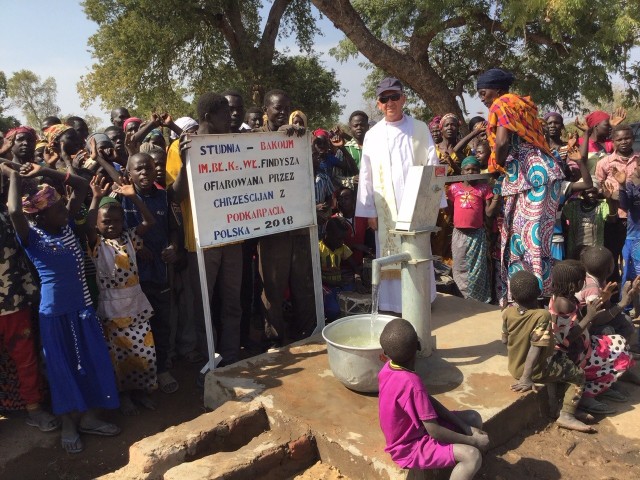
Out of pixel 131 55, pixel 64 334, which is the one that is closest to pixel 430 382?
pixel 64 334

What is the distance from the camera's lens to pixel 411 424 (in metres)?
2.50

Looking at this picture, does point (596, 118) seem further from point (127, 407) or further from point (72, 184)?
point (127, 407)

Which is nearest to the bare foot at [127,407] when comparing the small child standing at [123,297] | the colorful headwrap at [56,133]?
the small child standing at [123,297]

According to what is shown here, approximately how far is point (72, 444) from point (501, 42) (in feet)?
43.5

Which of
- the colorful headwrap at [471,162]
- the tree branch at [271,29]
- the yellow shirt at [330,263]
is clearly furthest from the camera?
the tree branch at [271,29]

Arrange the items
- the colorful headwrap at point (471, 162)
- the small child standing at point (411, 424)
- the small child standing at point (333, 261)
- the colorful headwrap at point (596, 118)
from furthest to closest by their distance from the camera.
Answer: the colorful headwrap at point (596, 118) → the colorful headwrap at point (471, 162) → the small child standing at point (333, 261) → the small child standing at point (411, 424)

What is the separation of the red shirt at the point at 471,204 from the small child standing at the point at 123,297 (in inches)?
116

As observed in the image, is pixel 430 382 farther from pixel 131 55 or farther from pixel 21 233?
pixel 131 55

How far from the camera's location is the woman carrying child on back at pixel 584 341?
3297mm

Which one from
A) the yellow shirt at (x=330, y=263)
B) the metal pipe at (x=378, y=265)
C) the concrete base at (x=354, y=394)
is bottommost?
the concrete base at (x=354, y=394)

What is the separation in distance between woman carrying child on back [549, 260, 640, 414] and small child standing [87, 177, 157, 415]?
8.45 ft

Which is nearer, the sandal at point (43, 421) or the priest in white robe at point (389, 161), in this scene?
the sandal at point (43, 421)

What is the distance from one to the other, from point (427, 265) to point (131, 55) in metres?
13.2

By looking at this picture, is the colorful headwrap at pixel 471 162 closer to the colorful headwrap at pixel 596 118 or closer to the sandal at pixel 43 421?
the colorful headwrap at pixel 596 118
